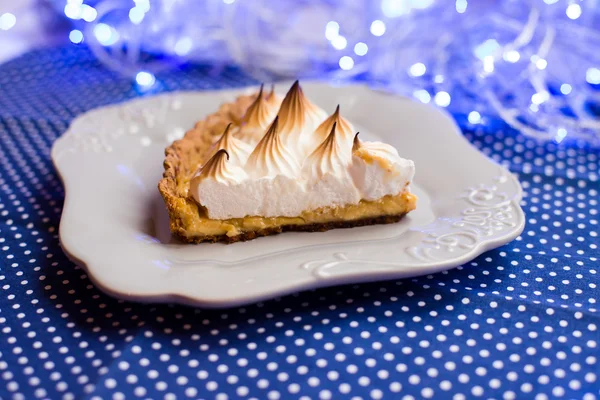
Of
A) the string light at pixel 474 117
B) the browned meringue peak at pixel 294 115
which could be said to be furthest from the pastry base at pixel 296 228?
the string light at pixel 474 117

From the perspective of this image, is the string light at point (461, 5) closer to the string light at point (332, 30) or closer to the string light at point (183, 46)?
the string light at point (332, 30)

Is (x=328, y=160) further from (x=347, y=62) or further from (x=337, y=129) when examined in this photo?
(x=347, y=62)

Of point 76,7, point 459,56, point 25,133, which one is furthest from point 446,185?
point 76,7

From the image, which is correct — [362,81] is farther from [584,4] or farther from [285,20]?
[584,4]

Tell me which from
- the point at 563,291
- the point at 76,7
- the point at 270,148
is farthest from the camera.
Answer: the point at 76,7

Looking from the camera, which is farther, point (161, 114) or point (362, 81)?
point (362, 81)

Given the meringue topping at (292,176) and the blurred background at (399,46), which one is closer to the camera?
the meringue topping at (292,176)

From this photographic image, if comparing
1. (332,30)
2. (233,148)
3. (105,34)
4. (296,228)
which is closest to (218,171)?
(233,148)
